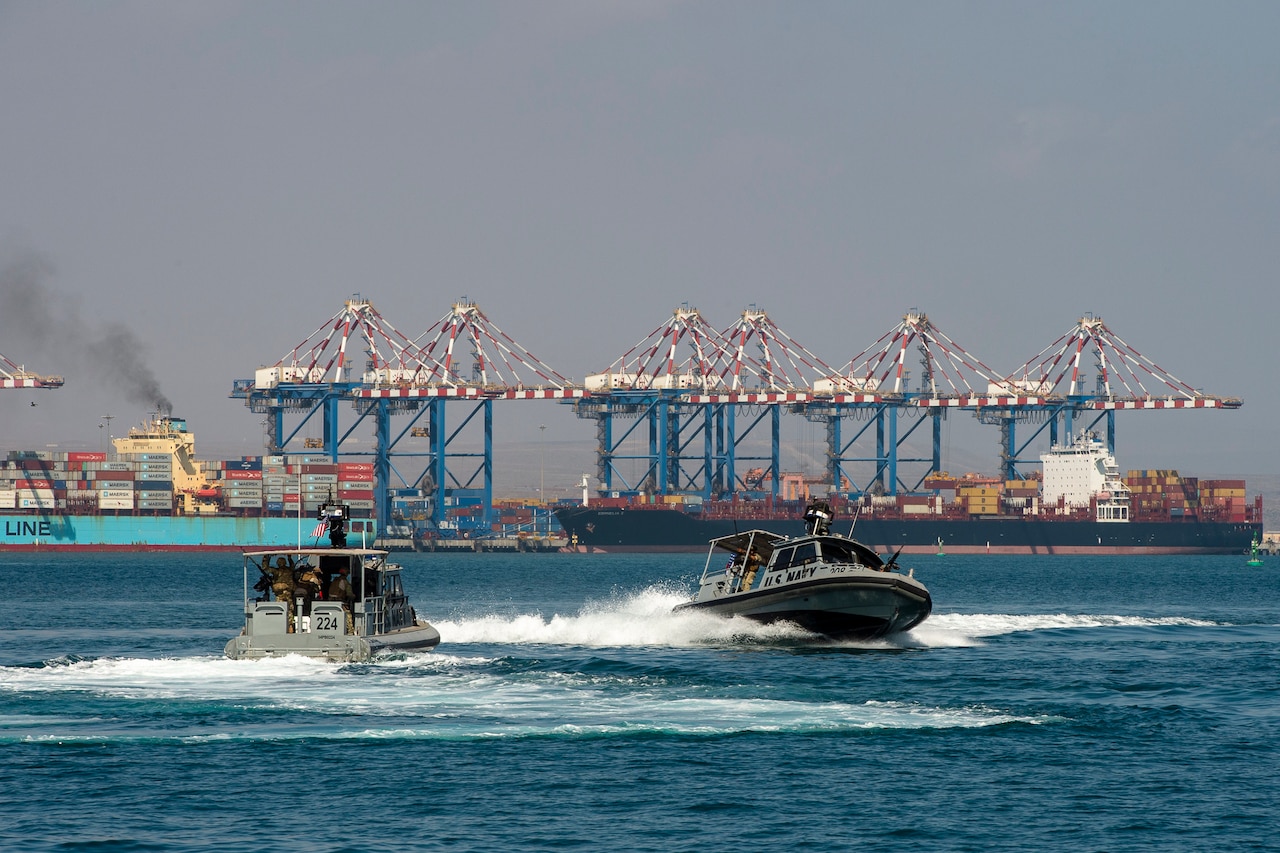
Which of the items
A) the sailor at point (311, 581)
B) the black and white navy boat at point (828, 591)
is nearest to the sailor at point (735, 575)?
the black and white navy boat at point (828, 591)

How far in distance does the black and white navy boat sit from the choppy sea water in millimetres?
694

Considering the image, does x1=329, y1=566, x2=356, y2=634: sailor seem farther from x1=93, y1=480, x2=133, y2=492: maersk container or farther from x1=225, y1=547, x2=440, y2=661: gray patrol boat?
x1=93, y1=480, x2=133, y2=492: maersk container

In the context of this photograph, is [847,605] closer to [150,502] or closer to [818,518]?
[818,518]

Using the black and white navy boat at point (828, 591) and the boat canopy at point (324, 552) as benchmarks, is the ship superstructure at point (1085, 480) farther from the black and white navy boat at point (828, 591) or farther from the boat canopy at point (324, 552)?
the boat canopy at point (324, 552)

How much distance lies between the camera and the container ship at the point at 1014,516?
577ft

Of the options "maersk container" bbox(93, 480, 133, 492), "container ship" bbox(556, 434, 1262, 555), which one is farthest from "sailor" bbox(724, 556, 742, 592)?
"maersk container" bbox(93, 480, 133, 492)

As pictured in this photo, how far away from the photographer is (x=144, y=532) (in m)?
166

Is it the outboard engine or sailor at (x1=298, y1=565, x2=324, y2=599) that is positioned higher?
the outboard engine

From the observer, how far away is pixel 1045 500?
625 ft

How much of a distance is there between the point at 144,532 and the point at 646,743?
14694 cm

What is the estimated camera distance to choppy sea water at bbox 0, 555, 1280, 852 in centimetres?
2217

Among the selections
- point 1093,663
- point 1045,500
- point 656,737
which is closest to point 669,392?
point 1045,500

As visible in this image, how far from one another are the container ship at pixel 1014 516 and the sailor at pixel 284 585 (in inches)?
5344

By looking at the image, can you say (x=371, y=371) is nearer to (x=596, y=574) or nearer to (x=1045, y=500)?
(x=596, y=574)
